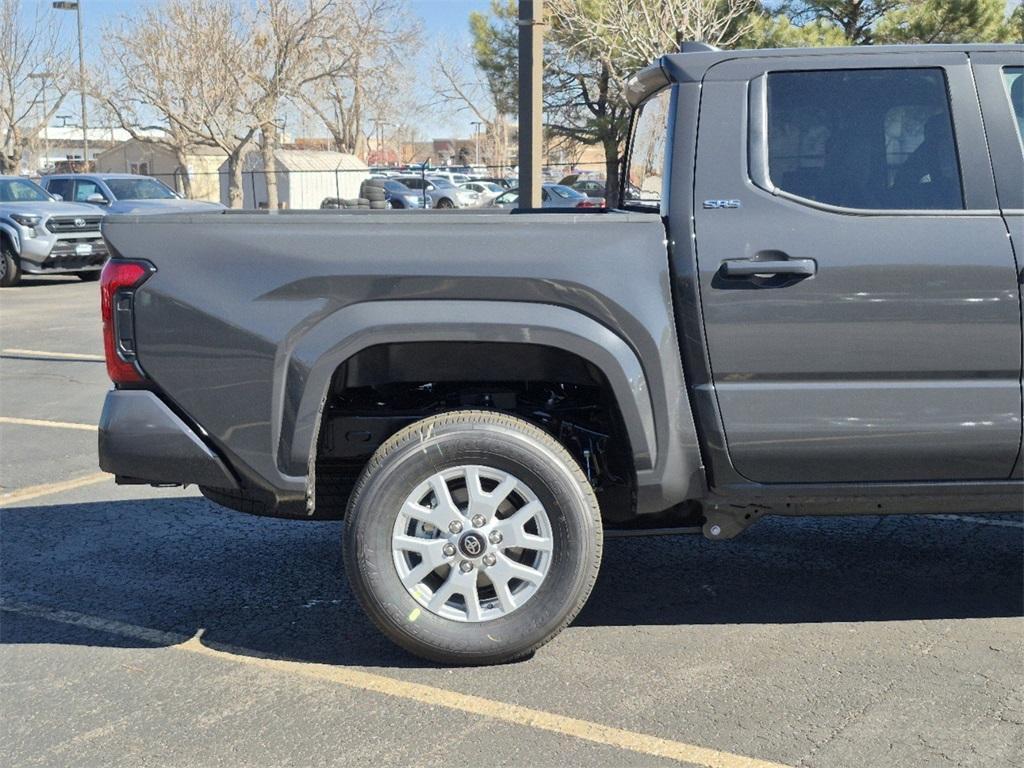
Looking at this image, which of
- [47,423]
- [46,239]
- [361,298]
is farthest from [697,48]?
[46,239]

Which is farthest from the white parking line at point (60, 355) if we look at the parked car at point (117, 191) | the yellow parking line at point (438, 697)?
the parked car at point (117, 191)

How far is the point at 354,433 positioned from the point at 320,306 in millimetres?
578

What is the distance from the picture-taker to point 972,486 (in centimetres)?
382

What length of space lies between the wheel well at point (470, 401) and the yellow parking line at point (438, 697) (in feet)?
2.14

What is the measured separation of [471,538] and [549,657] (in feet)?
1.84

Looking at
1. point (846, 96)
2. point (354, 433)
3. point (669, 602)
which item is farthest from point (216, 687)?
point (846, 96)

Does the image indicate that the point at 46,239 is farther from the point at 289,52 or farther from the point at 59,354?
the point at 289,52

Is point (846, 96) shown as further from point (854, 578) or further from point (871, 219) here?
point (854, 578)

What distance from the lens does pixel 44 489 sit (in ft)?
20.4

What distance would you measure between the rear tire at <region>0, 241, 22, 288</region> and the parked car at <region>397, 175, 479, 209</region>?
26.4 m

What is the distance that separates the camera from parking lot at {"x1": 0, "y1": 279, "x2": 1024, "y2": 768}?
3311 millimetres

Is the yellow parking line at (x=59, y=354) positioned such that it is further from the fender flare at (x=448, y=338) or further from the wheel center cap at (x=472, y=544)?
the wheel center cap at (x=472, y=544)

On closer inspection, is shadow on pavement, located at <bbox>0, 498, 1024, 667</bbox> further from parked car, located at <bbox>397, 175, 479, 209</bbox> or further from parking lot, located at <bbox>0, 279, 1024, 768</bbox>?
parked car, located at <bbox>397, 175, 479, 209</bbox>

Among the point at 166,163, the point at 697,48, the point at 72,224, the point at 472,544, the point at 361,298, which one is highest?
the point at 166,163
